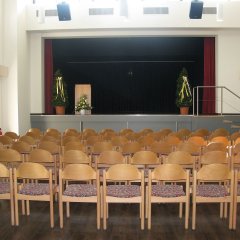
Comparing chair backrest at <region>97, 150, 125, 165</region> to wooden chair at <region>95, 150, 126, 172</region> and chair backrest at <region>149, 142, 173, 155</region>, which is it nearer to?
wooden chair at <region>95, 150, 126, 172</region>

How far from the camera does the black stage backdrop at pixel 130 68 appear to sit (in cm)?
1688

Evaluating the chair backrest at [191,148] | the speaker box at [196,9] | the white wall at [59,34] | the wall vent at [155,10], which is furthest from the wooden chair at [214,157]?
the wall vent at [155,10]

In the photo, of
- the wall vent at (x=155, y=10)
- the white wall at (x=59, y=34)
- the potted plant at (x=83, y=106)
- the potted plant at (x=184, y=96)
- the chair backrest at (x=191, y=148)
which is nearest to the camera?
the chair backrest at (x=191, y=148)

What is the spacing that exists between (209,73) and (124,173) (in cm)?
1154

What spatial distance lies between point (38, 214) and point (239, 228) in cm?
287

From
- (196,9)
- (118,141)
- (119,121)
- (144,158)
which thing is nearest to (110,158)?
(144,158)

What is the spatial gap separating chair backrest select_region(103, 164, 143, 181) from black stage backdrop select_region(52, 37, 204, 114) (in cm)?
1208

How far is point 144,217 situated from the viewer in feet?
18.8

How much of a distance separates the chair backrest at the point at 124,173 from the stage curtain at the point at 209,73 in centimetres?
1112

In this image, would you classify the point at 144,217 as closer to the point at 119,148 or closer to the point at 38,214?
the point at 38,214

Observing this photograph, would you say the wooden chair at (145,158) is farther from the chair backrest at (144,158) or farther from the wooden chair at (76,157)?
the wooden chair at (76,157)

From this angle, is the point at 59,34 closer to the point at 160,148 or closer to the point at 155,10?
the point at 155,10

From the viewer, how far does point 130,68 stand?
19.1 metres

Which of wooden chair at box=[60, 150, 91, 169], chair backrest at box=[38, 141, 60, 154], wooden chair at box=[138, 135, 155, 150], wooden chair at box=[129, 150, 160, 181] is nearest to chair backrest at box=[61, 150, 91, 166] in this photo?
wooden chair at box=[60, 150, 91, 169]
